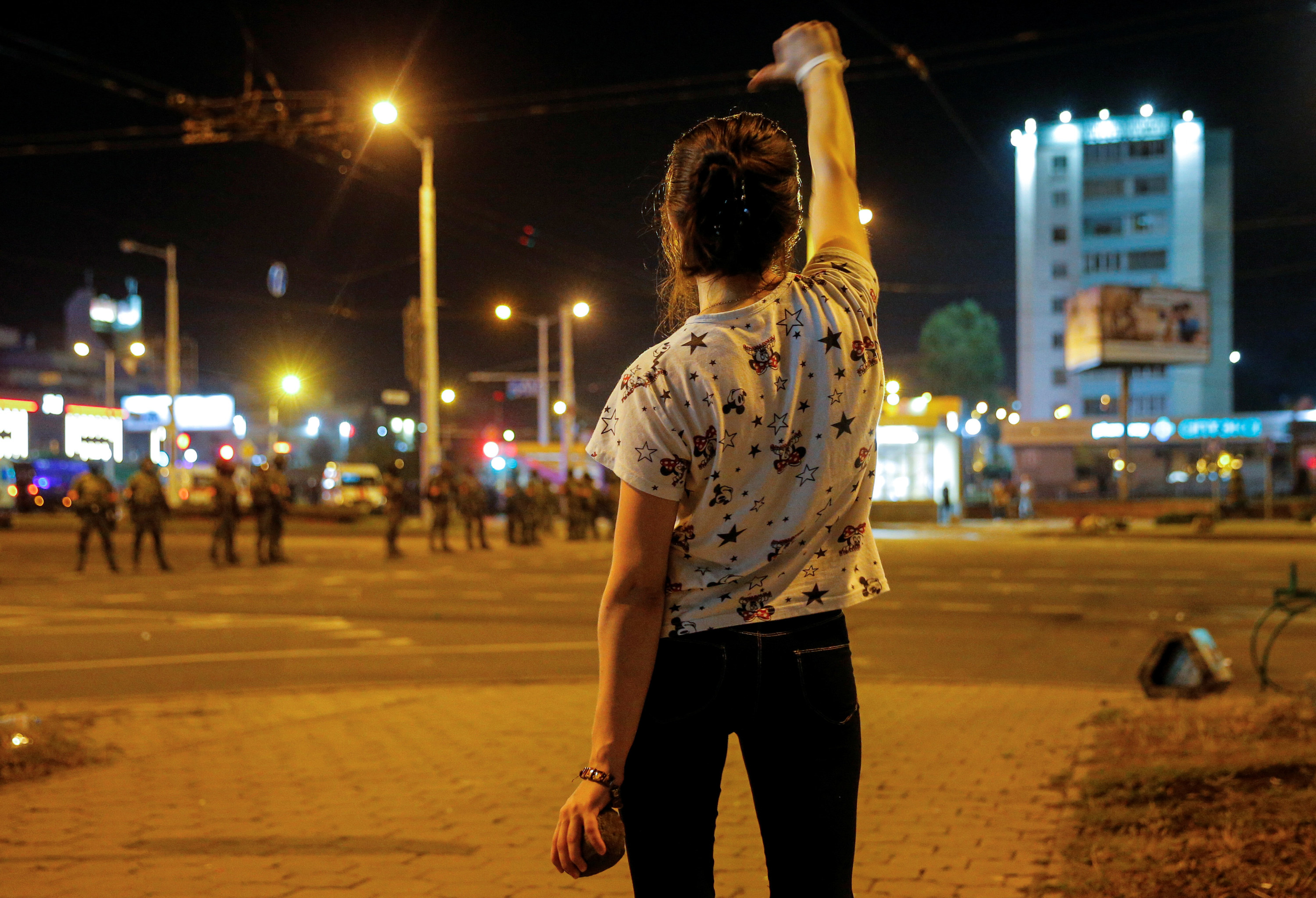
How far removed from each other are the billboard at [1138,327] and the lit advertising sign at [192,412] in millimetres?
45255

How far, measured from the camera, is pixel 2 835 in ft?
15.8

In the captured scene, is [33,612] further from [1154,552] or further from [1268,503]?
[1268,503]

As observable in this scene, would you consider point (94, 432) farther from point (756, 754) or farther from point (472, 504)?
point (756, 754)

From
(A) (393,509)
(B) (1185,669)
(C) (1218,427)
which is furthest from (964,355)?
(B) (1185,669)

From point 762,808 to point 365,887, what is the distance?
8.42ft

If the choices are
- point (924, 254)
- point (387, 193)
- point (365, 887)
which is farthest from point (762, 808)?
point (924, 254)

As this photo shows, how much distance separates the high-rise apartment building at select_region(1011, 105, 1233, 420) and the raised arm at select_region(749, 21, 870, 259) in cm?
8749

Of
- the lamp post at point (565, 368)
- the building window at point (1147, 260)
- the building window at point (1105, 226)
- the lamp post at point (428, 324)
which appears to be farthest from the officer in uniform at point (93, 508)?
the building window at point (1147, 260)

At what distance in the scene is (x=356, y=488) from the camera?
2196 inches

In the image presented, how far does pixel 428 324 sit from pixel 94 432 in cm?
2067

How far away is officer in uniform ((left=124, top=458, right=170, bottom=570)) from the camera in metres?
20.3

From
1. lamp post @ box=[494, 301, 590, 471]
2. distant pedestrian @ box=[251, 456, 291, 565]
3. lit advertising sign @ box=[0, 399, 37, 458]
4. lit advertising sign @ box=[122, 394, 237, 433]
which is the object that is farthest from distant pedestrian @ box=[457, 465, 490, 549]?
lit advertising sign @ box=[122, 394, 237, 433]

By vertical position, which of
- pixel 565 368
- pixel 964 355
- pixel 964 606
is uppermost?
pixel 964 355

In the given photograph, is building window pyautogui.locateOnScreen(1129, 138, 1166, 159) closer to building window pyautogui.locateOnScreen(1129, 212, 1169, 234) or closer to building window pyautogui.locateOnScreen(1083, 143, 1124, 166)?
building window pyautogui.locateOnScreen(1083, 143, 1124, 166)
